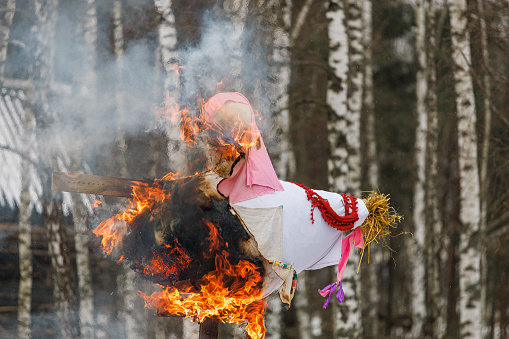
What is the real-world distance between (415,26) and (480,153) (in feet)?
3.85

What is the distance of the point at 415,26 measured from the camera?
3889 millimetres

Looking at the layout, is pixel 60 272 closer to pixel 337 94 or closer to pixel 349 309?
pixel 349 309

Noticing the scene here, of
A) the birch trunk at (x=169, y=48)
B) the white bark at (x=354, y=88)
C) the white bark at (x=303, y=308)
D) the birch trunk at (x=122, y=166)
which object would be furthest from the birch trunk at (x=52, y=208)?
the white bark at (x=354, y=88)

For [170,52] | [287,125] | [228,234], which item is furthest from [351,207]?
[170,52]

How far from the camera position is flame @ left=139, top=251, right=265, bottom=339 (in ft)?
6.79

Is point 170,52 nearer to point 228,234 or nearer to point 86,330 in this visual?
point 228,234

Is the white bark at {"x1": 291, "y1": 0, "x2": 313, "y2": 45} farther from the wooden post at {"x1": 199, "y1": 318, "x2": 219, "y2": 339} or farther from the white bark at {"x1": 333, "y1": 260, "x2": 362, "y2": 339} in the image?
the wooden post at {"x1": 199, "y1": 318, "x2": 219, "y2": 339}

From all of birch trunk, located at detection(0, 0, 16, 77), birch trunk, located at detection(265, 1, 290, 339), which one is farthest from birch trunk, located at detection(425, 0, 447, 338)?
birch trunk, located at detection(0, 0, 16, 77)

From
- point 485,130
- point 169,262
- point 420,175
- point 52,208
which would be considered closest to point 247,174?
point 169,262

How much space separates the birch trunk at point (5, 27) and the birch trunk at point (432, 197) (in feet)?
10.2

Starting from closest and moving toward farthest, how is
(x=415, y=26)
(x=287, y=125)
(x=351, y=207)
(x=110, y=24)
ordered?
(x=351, y=207), (x=110, y=24), (x=287, y=125), (x=415, y=26)

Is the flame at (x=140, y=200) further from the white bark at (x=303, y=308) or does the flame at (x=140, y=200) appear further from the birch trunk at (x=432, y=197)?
the birch trunk at (x=432, y=197)

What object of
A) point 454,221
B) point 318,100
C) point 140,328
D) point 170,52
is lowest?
point 140,328

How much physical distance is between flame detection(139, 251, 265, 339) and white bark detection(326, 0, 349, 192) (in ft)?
5.52
